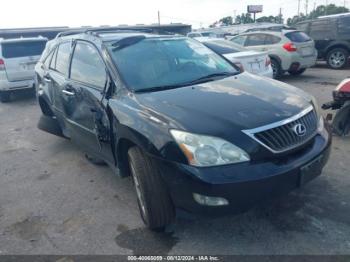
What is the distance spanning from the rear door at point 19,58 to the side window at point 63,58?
18.2 feet

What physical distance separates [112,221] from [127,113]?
111cm

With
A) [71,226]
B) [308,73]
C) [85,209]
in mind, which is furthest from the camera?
[308,73]

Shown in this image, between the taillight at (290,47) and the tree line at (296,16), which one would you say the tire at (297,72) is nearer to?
the taillight at (290,47)

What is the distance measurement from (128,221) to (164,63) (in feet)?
5.57

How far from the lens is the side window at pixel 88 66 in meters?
3.65

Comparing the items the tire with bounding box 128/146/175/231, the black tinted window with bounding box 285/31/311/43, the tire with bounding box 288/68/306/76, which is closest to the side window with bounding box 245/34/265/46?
the black tinted window with bounding box 285/31/311/43

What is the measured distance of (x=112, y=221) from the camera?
3365 millimetres

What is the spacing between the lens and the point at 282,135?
8.73ft

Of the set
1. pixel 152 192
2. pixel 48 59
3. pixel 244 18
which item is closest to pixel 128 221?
pixel 152 192

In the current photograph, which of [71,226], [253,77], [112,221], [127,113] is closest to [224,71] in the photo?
[253,77]

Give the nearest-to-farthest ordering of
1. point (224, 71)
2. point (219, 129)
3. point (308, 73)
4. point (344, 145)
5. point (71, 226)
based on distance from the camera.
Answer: point (219, 129) < point (71, 226) < point (224, 71) < point (344, 145) < point (308, 73)

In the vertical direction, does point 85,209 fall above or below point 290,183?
below

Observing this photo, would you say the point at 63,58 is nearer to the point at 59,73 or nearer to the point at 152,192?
the point at 59,73

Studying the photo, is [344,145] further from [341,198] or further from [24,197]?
[24,197]
